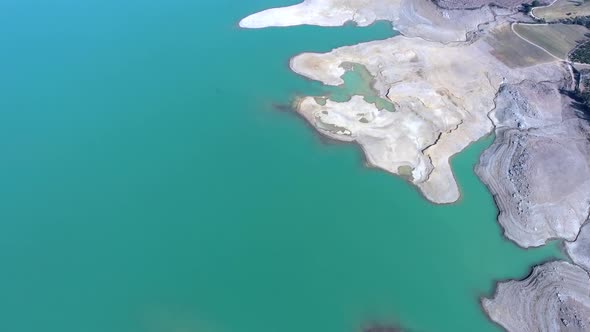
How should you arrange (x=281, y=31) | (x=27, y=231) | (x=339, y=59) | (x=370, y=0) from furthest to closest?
1. (x=370, y=0)
2. (x=281, y=31)
3. (x=339, y=59)
4. (x=27, y=231)

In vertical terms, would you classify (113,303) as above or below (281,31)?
below

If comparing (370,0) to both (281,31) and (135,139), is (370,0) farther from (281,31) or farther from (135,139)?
(135,139)

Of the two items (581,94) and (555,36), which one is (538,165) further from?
(555,36)

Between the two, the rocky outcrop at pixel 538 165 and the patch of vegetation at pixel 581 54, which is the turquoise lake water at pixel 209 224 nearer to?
the rocky outcrop at pixel 538 165

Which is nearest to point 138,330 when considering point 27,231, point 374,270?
point 27,231

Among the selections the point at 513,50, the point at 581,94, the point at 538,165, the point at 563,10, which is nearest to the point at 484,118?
the point at 538,165

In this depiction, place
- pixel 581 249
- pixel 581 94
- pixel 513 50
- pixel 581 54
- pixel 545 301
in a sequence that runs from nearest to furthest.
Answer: pixel 545 301
pixel 581 249
pixel 581 94
pixel 581 54
pixel 513 50
